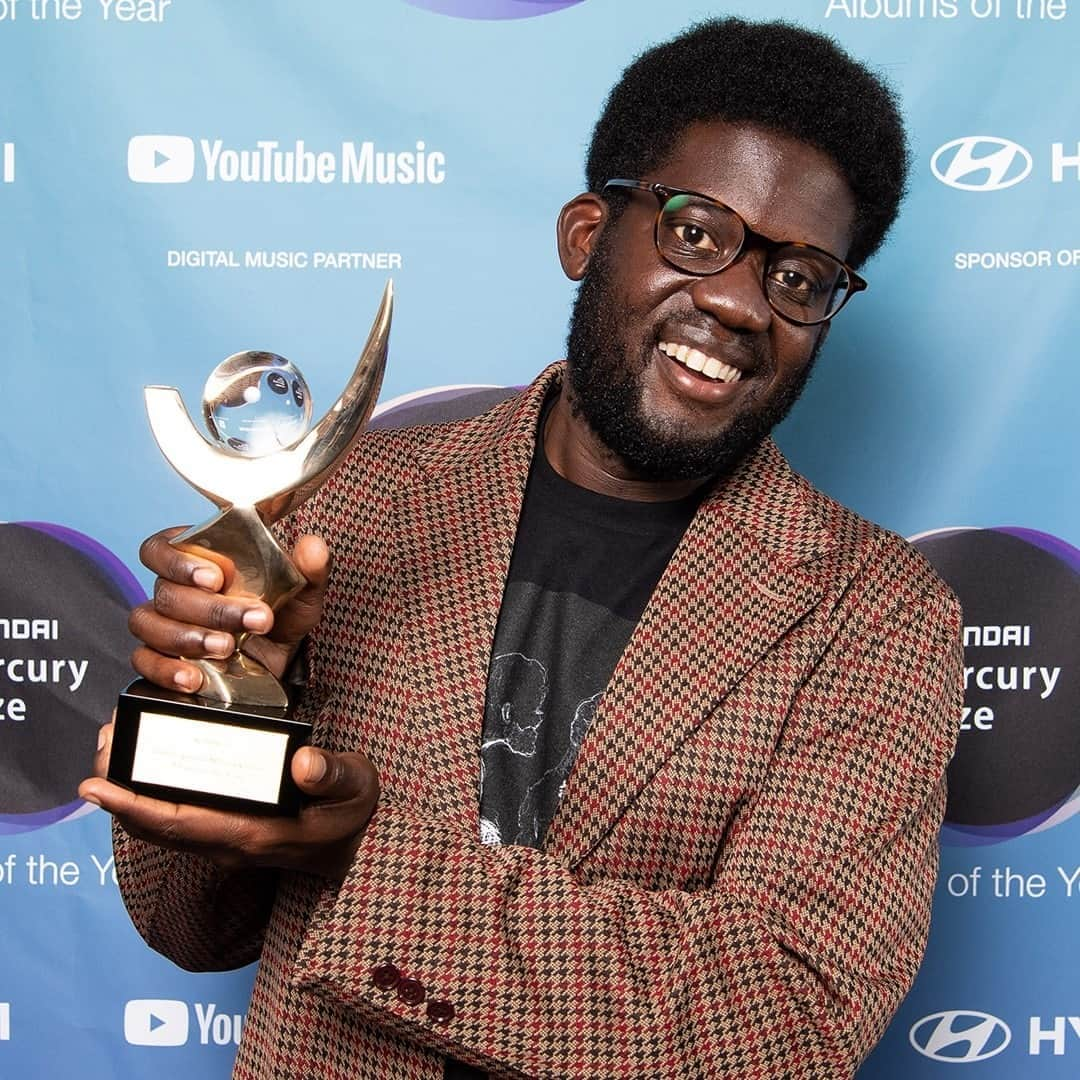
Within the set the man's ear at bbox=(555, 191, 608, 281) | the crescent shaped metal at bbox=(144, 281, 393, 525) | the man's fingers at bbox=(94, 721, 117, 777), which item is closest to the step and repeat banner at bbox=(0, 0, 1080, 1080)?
the man's ear at bbox=(555, 191, 608, 281)

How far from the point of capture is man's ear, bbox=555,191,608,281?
1312mm

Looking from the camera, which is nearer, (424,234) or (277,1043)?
(277,1043)

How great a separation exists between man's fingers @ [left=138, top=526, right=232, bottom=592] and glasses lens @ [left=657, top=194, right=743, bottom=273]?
0.46 meters

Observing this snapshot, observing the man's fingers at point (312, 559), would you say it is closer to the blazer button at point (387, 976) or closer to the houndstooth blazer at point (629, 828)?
the houndstooth blazer at point (629, 828)

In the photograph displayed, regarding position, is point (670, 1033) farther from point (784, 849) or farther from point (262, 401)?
point (262, 401)

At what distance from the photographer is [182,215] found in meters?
1.69

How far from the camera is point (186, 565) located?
0.96 meters

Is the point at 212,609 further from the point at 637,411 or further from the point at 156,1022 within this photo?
the point at 156,1022

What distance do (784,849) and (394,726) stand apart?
30 cm

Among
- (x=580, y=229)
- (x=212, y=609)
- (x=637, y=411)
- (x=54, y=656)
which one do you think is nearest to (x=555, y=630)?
(x=637, y=411)

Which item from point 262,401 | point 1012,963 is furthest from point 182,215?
point 1012,963

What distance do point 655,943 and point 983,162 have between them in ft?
3.55

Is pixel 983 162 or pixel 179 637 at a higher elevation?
pixel 983 162

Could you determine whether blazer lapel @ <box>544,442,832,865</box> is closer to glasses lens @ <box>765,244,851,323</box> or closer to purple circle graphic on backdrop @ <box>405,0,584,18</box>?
glasses lens @ <box>765,244,851,323</box>
